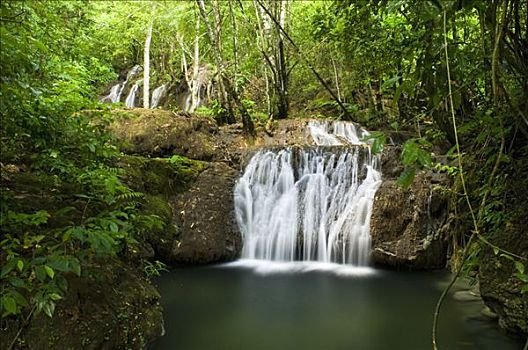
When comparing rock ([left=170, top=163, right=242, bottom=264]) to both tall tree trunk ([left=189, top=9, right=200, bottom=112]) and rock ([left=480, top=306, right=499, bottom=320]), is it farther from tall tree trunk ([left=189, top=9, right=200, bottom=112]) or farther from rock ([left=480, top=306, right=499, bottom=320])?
tall tree trunk ([left=189, top=9, right=200, bottom=112])

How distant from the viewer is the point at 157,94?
1848cm

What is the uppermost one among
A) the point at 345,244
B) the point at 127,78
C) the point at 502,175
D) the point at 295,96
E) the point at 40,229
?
the point at 127,78

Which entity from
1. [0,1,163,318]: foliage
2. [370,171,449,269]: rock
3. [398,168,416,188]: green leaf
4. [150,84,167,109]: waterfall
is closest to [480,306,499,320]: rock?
[370,171,449,269]: rock

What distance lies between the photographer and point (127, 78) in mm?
21062

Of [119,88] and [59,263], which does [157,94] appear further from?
[59,263]

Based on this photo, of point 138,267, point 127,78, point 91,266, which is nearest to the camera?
point 91,266

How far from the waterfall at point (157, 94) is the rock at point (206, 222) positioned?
10.9 m

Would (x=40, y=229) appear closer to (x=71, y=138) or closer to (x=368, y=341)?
(x=71, y=138)

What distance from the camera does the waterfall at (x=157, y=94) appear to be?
18.0 metres

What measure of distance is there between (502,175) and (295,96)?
42.7 ft

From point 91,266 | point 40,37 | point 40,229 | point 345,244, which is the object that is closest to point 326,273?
point 345,244

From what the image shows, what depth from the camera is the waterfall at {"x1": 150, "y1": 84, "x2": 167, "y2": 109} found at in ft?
59.0

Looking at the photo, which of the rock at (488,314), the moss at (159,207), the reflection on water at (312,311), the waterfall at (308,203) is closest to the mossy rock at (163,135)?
the waterfall at (308,203)

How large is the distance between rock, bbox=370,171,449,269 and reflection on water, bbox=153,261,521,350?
0.93 ft
